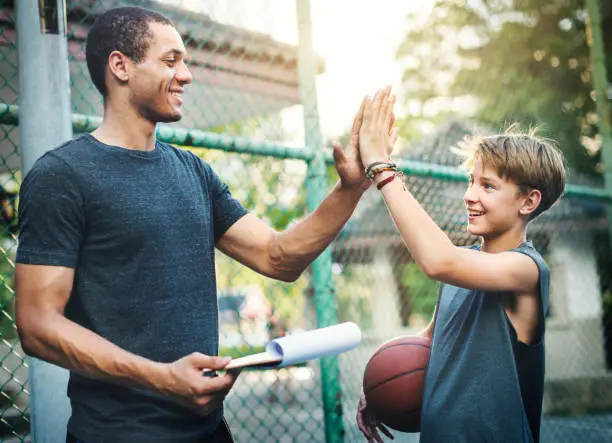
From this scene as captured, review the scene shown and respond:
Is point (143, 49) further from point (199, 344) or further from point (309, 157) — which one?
point (309, 157)

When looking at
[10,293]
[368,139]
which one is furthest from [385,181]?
[10,293]

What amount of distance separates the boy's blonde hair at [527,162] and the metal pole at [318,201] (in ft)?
3.05

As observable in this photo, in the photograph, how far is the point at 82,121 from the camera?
7.87ft

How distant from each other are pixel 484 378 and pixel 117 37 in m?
1.73

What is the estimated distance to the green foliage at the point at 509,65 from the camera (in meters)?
8.06

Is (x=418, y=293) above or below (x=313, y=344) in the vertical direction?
below

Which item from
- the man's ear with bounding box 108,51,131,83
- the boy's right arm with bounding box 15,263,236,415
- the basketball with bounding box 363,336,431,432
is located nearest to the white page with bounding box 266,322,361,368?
the boy's right arm with bounding box 15,263,236,415

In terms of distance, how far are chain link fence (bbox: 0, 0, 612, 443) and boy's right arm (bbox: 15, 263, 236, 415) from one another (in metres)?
0.68

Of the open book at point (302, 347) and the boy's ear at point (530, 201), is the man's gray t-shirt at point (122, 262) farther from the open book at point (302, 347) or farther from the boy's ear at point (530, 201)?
the boy's ear at point (530, 201)

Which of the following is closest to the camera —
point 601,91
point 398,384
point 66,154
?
point 66,154

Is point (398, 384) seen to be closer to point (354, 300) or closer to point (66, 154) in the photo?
point (66, 154)

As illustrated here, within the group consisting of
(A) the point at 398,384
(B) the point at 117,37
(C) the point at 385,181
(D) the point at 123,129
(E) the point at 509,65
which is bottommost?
(A) the point at 398,384

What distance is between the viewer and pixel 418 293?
12.9 meters

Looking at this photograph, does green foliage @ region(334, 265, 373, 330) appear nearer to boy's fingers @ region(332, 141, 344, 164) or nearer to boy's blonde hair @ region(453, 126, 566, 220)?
boy's blonde hair @ region(453, 126, 566, 220)
